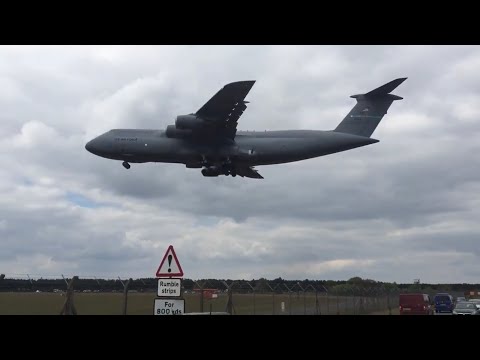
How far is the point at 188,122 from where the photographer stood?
28.0 meters

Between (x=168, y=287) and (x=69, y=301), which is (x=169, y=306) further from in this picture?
(x=69, y=301)

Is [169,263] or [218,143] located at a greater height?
[218,143]

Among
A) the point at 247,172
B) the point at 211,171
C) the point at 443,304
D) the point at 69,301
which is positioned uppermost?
the point at 247,172

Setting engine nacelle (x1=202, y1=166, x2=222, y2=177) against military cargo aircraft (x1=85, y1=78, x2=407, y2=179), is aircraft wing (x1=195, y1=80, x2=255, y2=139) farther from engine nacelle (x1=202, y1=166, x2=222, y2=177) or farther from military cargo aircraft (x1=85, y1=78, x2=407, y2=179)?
engine nacelle (x1=202, y1=166, x2=222, y2=177)

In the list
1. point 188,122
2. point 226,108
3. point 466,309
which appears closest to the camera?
point 466,309

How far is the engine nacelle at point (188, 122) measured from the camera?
28.0 metres

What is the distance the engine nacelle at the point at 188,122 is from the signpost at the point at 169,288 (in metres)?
17.2

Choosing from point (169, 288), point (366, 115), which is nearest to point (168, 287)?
point (169, 288)

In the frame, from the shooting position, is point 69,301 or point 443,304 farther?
point 443,304

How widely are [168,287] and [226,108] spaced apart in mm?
17532
